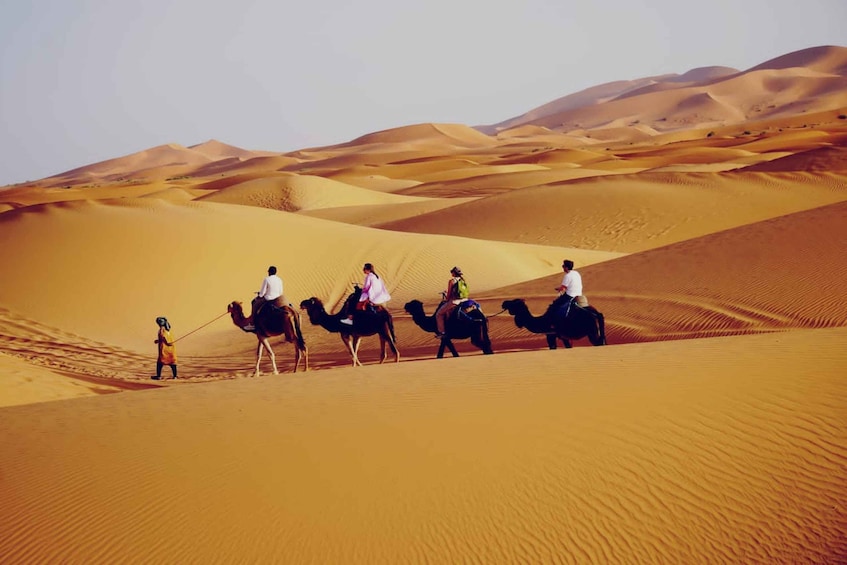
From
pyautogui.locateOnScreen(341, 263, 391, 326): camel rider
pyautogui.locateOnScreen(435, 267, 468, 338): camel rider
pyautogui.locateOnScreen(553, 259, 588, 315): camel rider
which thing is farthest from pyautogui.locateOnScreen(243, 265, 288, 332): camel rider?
pyautogui.locateOnScreen(553, 259, 588, 315): camel rider

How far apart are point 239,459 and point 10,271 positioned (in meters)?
19.7

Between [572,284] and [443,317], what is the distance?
217 cm

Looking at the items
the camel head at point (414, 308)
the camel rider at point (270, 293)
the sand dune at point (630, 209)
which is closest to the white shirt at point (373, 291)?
the camel head at point (414, 308)

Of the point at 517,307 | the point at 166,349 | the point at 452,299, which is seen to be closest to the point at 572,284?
the point at 517,307

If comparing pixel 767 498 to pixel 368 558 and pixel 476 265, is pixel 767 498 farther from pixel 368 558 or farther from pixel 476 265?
pixel 476 265

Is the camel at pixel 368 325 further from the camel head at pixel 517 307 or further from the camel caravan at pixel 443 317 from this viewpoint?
the camel head at pixel 517 307

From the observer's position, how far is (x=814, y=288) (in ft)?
50.6

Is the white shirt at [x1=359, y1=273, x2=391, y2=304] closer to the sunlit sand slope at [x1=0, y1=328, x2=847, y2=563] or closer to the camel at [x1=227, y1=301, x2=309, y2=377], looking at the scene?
the camel at [x1=227, y1=301, x2=309, y2=377]

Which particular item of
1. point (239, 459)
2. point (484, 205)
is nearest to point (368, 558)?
point (239, 459)

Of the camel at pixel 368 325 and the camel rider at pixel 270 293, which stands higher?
the camel rider at pixel 270 293

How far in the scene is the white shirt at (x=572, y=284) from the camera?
1299 cm

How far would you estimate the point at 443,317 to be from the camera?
45.7ft

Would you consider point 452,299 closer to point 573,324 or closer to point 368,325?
point 368,325

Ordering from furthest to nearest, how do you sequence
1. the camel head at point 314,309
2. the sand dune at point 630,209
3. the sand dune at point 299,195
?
the sand dune at point 299,195 < the sand dune at point 630,209 < the camel head at point 314,309
